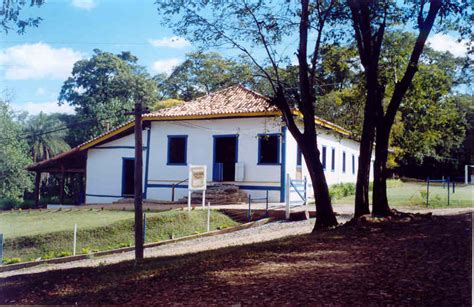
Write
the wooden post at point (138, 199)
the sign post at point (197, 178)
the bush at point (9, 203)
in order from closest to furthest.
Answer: the wooden post at point (138, 199)
the sign post at point (197, 178)
the bush at point (9, 203)

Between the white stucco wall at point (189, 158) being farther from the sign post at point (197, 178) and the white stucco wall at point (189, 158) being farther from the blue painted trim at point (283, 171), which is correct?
the sign post at point (197, 178)

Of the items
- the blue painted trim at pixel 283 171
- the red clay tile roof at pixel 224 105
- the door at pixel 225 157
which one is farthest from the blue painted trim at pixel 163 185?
the blue painted trim at pixel 283 171

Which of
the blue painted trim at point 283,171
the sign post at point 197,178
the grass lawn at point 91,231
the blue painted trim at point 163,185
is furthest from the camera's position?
the blue painted trim at point 163,185

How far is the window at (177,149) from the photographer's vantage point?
A: 1975 cm

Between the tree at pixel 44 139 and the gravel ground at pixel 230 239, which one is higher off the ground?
the tree at pixel 44 139

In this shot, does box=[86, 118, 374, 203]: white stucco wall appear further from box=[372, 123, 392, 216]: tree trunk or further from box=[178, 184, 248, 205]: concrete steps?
box=[372, 123, 392, 216]: tree trunk

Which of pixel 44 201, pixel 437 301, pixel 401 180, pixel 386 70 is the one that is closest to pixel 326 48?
pixel 386 70

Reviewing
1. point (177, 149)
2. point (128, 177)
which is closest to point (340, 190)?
point (177, 149)

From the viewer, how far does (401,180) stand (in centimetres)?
2002

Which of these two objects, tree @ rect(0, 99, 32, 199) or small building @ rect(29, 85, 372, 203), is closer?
small building @ rect(29, 85, 372, 203)

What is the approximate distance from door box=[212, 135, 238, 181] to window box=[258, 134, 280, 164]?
1.09 metres

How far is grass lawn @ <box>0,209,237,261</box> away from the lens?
12.3 meters

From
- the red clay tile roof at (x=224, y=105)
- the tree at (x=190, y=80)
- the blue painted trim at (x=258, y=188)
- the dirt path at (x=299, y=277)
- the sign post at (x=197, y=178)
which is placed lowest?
the dirt path at (x=299, y=277)

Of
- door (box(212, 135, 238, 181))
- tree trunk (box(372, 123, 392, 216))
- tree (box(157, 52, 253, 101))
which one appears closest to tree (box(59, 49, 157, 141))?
door (box(212, 135, 238, 181))
